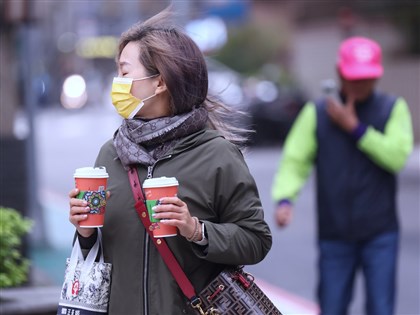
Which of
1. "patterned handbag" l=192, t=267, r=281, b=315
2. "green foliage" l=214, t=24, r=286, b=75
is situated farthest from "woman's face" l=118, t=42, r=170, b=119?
"green foliage" l=214, t=24, r=286, b=75

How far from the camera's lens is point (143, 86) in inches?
115

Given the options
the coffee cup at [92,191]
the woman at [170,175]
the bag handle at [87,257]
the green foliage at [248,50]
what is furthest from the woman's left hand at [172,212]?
the green foliage at [248,50]

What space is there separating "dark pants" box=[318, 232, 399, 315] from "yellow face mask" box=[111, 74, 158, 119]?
2500mm

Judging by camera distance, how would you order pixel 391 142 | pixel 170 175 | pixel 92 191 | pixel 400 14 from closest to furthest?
pixel 92 191 < pixel 170 175 < pixel 391 142 < pixel 400 14

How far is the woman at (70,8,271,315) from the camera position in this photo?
2797mm

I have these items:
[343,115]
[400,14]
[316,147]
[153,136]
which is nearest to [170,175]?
[153,136]

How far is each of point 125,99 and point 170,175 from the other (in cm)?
29

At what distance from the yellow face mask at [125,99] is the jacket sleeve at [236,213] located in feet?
0.96

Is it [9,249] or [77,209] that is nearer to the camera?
[77,209]

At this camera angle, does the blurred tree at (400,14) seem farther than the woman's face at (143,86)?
Yes

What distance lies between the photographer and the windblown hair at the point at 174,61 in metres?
2.88

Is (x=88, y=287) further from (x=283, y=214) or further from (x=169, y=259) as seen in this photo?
(x=283, y=214)

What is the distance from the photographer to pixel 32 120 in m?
9.60

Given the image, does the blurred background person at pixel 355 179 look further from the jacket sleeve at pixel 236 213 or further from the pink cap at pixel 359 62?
the jacket sleeve at pixel 236 213
